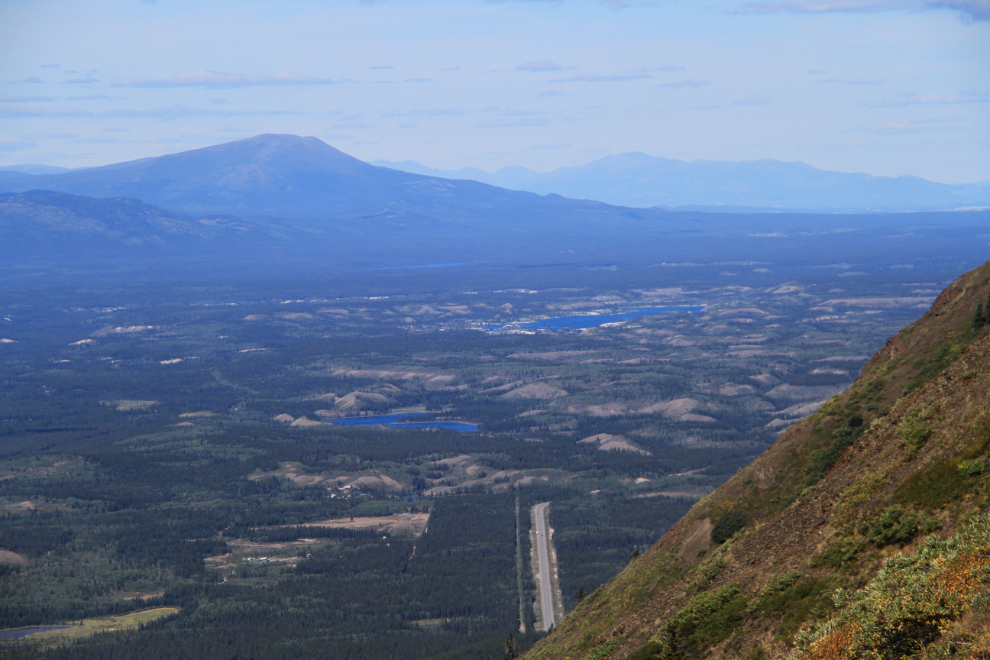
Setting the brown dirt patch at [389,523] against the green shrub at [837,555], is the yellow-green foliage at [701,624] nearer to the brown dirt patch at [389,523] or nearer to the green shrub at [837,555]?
the green shrub at [837,555]

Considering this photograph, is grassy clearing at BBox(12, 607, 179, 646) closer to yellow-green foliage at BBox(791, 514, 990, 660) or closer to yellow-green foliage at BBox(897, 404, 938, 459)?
yellow-green foliage at BBox(897, 404, 938, 459)

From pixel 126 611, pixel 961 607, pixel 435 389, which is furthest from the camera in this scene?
pixel 435 389

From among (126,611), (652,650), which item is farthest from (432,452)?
(652,650)

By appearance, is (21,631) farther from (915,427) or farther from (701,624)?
(915,427)

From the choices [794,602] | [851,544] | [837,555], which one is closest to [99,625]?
[794,602]

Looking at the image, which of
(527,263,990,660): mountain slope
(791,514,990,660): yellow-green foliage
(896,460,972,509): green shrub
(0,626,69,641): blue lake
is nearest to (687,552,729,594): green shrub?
(527,263,990,660): mountain slope

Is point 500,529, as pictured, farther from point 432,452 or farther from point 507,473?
point 432,452
